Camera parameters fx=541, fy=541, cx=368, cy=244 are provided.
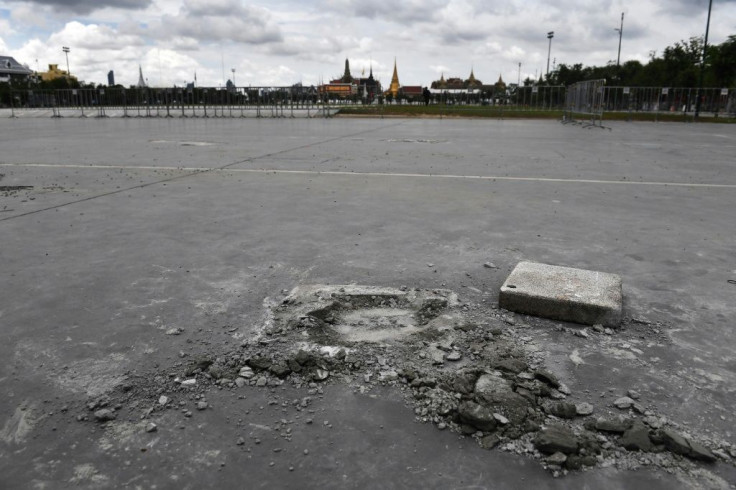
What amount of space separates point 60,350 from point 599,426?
2.96 metres

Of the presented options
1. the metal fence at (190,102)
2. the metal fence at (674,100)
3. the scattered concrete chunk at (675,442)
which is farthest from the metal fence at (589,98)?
Result: the scattered concrete chunk at (675,442)

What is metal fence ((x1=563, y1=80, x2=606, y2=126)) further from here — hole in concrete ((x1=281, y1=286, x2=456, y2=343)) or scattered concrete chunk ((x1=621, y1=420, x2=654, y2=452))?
scattered concrete chunk ((x1=621, y1=420, x2=654, y2=452))

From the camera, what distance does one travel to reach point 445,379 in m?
2.85

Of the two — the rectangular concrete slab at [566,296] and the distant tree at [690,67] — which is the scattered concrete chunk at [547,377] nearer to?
the rectangular concrete slab at [566,296]

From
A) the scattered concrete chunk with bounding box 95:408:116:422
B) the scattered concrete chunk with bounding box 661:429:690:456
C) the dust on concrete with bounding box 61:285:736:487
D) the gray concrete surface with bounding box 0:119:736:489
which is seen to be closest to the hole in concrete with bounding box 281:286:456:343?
the dust on concrete with bounding box 61:285:736:487

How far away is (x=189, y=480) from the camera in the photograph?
7.09 ft

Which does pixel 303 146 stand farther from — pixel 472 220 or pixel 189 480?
pixel 189 480

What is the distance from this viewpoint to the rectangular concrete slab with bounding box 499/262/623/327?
3562mm

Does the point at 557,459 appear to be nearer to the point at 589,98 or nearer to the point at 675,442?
the point at 675,442

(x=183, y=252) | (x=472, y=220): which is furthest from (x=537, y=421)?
(x=472, y=220)

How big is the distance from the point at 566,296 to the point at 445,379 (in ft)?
4.24

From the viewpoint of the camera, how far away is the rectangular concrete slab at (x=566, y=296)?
3.56 m

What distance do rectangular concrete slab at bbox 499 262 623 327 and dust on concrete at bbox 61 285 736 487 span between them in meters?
0.10

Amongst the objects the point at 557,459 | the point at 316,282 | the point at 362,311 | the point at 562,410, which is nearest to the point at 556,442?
the point at 557,459
